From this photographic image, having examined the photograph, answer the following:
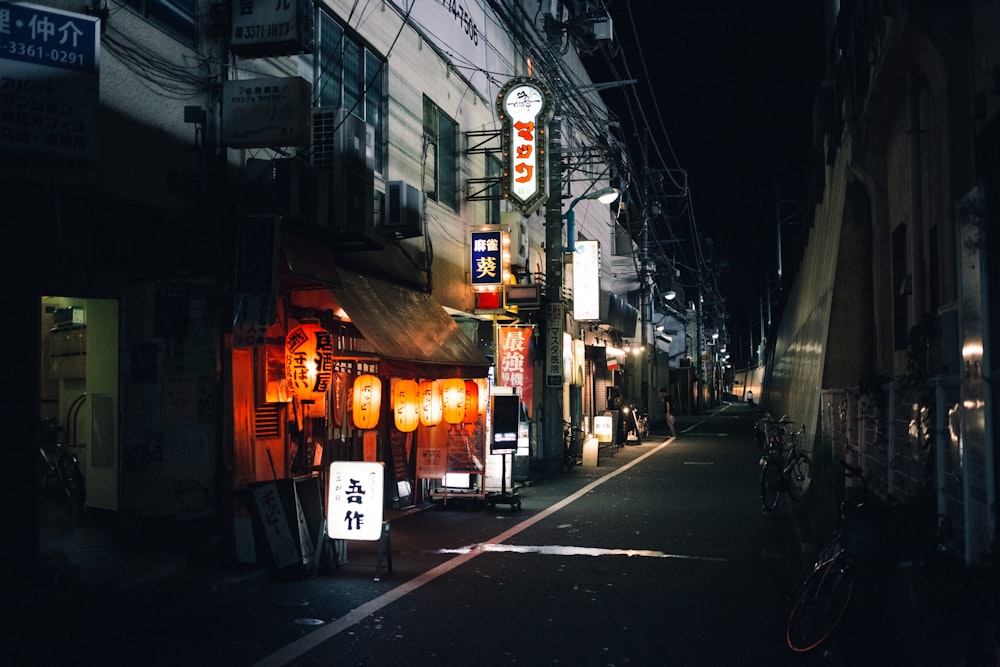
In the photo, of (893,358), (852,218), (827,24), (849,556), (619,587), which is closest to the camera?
(849,556)

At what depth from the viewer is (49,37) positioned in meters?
9.06

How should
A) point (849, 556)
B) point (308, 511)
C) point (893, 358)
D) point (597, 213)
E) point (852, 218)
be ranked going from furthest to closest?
point (597, 213)
point (852, 218)
point (893, 358)
point (308, 511)
point (849, 556)

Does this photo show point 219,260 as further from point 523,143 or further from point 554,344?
point 554,344

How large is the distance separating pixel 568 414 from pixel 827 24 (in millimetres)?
15585

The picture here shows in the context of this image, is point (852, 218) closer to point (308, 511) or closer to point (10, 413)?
point (308, 511)

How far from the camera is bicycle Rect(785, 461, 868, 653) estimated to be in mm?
7473

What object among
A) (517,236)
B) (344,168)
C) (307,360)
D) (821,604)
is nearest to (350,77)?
(344,168)

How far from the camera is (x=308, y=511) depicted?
38.1ft

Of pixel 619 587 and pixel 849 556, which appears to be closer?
pixel 849 556

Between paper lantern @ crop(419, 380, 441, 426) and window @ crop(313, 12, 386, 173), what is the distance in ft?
15.3

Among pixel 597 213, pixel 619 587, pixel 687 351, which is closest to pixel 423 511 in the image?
pixel 619 587

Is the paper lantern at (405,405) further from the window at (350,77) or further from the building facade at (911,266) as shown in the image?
the building facade at (911,266)

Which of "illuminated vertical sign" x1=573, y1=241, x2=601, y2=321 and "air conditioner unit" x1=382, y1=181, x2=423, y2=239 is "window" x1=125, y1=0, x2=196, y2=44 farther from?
"illuminated vertical sign" x1=573, y1=241, x2=601, y2=321

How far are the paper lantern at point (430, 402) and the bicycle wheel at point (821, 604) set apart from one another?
31.4ft
